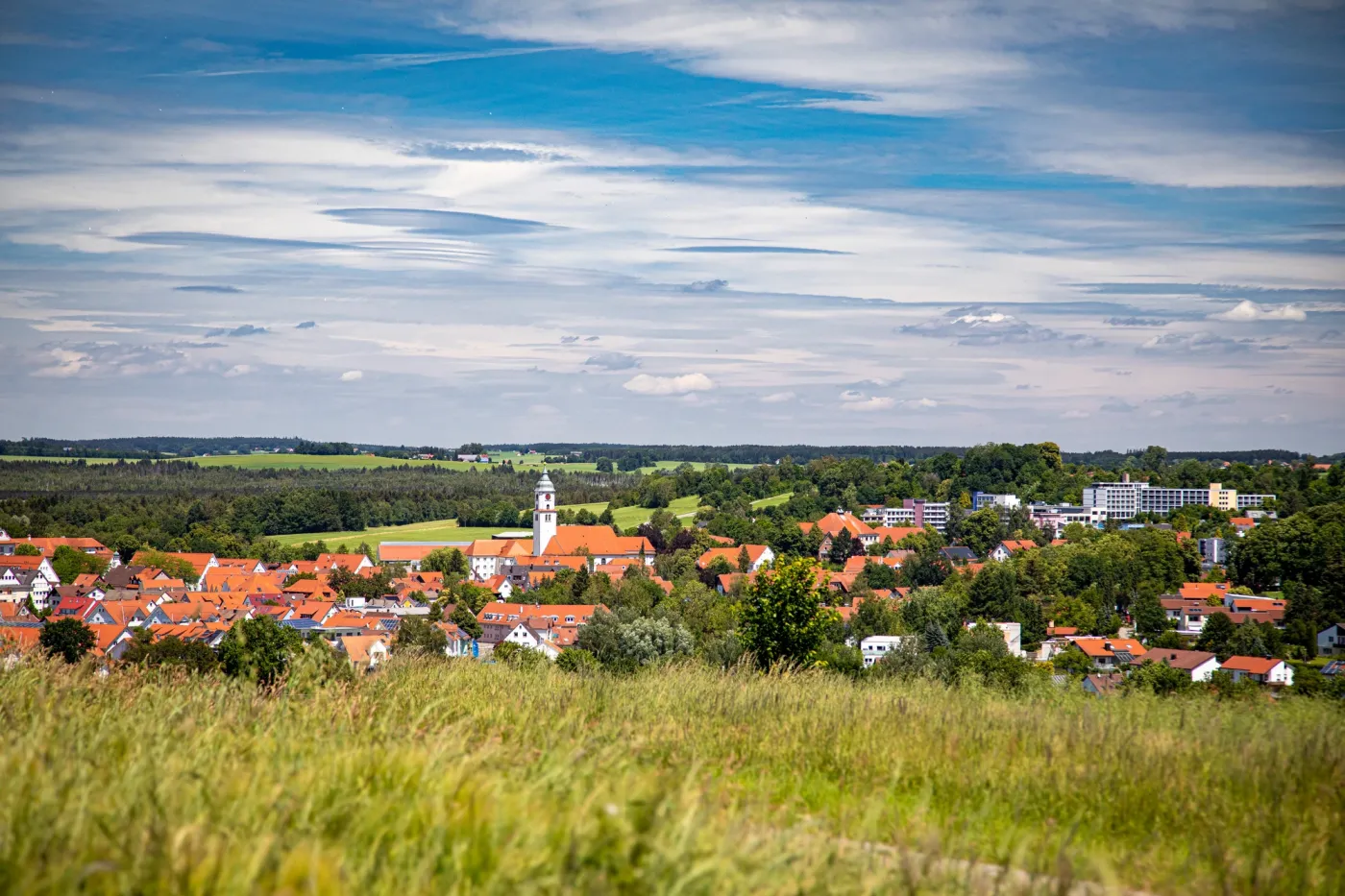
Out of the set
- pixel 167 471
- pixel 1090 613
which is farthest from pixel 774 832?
pixel 167 471

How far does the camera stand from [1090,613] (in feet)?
247

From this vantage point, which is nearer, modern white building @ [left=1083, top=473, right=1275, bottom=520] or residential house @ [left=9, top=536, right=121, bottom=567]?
residential house @ [left=9, top=536, right=121, bottom=567]

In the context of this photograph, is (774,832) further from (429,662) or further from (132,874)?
(429,662)

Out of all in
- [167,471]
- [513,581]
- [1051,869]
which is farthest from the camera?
[167,471]

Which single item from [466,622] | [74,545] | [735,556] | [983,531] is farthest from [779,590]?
[983,531]

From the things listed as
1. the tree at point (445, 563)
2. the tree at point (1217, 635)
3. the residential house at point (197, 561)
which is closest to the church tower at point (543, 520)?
the tree at point (445, 563)

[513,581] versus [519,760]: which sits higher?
[519,760]

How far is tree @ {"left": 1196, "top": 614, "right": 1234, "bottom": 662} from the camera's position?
185ft

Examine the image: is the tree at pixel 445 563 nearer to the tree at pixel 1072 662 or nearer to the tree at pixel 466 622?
the tree at pixel 466 622

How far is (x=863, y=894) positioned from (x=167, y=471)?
20106 centimetres

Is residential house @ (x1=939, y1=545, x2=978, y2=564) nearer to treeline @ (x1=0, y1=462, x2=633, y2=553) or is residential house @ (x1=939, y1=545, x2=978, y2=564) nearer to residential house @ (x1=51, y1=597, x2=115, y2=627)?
treeline @ (x1=0, y1=462, x2=633, y2=553)

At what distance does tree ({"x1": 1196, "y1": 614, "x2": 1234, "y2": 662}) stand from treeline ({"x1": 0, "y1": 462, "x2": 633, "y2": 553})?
90712mm

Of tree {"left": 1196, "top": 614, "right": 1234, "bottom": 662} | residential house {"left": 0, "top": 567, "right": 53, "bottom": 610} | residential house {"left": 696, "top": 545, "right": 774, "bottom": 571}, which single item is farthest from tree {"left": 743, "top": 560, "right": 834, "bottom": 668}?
residential house {"left": 696, "top": 545, "right": 774, "bottom": 571}

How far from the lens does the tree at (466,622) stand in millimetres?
68312
